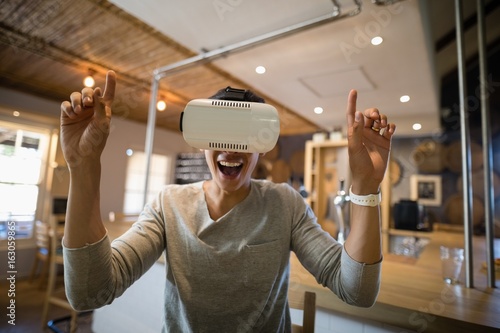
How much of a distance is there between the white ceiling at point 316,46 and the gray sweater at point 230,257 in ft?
4.76

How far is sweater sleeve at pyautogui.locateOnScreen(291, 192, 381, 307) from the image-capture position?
0.65m

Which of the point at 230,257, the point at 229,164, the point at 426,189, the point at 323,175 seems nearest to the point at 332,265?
the point at 230,257

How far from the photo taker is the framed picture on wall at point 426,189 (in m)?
5.04

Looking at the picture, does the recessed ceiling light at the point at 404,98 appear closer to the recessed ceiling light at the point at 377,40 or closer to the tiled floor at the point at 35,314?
the recessed ceiling light at the point at 377,40

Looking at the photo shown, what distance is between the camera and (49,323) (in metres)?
2.69

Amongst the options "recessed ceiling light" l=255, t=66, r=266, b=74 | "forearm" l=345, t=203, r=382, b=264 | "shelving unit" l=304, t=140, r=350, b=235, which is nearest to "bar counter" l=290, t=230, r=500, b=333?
"forearm" l=345, t=203, r=382, b=264

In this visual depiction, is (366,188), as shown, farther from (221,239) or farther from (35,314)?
(35,314)

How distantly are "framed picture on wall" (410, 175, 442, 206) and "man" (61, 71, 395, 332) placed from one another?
5217 mm

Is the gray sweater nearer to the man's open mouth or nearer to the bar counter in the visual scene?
the man's open mouth

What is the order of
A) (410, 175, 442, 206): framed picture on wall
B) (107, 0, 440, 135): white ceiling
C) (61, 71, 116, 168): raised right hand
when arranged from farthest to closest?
1. (410, 175, 442, 206): framed picture on wall
2. (107, 0, 440, 135): white ceiling
3. (61, 71, 116, 168): raised right hand

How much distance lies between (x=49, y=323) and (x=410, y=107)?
4.71m

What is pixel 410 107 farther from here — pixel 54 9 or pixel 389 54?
pixel 54 9

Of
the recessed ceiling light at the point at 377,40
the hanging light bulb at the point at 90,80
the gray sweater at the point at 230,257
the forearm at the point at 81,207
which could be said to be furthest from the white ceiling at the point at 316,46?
the forearm at the point at 81,207

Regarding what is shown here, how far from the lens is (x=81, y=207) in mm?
578
